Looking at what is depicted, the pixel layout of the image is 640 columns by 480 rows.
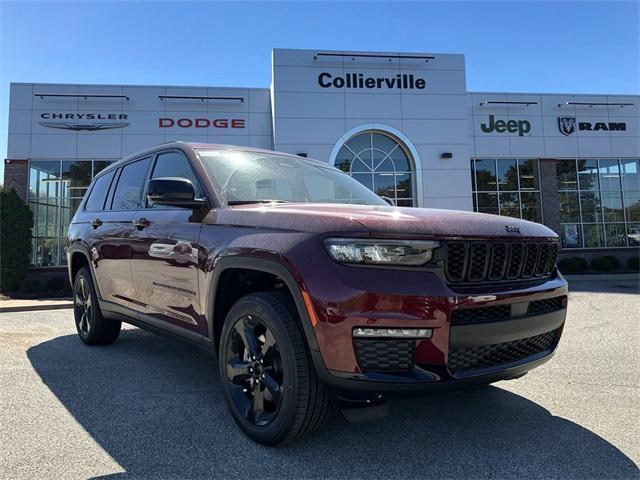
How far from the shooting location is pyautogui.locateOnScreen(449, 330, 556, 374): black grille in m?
2.26

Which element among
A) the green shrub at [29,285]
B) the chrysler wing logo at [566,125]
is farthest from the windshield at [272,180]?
the chrysler wing logo at [566,125]

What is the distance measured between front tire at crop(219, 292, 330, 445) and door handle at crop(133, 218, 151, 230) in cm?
131

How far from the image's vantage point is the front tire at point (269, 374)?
7.77 feet

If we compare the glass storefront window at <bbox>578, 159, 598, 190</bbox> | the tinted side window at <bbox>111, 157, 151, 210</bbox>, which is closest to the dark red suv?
the tinted side window at <bbox>111, 157, 151, 210</bbox>

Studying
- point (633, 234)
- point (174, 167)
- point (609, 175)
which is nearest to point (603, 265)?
point (633, 234)

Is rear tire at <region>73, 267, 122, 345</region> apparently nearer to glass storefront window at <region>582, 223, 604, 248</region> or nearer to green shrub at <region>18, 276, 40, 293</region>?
green shrub at <region>18, 276, 40, 293</region>

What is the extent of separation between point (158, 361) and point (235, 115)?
45.6ft

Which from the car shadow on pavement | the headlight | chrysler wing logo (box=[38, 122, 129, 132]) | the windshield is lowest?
the car shadow on pavement

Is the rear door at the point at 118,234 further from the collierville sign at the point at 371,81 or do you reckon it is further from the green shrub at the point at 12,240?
the collierville sign at the point at 371,81

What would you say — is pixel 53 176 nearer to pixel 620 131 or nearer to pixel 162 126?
pixel 162 126

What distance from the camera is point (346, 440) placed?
270 cm

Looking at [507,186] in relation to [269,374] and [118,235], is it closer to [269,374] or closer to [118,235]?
[118,235]

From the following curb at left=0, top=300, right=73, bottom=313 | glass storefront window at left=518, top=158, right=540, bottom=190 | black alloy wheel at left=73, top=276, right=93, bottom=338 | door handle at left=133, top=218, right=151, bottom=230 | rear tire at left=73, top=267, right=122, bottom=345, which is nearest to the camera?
door handle at left=133, top=218, right=151, bottom=230

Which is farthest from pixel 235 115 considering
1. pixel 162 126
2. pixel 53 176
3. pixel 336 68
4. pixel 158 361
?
pixel 158 361
